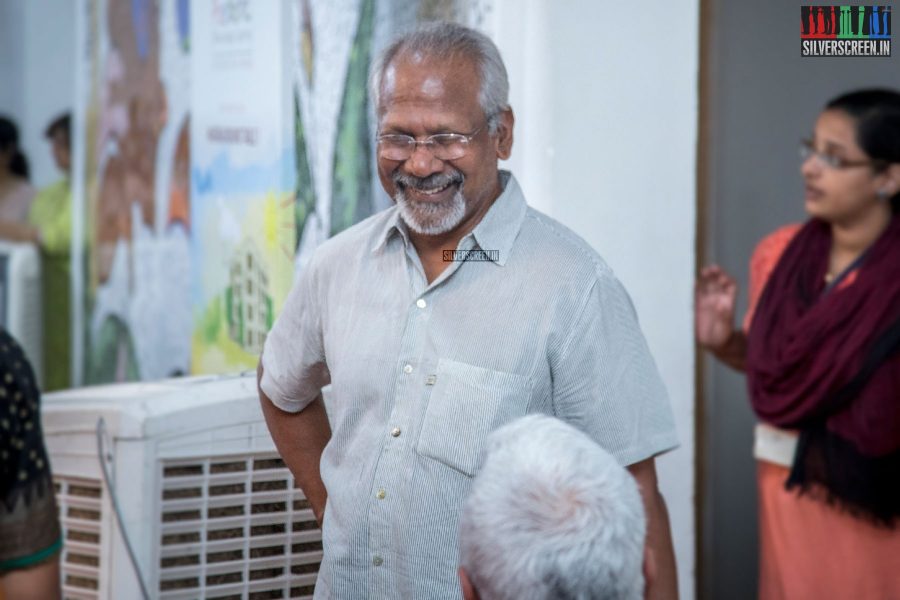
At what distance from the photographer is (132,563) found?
→ 2480 mm

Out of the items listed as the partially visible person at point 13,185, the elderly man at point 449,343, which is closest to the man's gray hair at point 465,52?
the elderly man at point 449,343

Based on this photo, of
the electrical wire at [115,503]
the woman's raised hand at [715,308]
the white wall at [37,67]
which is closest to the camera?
the electrical wire at [115,503]

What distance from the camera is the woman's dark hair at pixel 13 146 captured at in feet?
17.3

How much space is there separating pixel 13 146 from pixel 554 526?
15.3 feet

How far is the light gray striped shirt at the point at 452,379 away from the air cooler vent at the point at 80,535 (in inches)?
24.8

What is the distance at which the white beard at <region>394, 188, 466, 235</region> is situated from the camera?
6.74 ft

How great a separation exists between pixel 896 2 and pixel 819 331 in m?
0.76

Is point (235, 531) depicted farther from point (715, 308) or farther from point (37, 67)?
point (37, 67)

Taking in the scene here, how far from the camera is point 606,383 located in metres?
1.97

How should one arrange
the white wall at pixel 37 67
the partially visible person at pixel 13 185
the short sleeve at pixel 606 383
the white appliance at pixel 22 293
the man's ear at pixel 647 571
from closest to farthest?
1. the man's ear at pixel 647 571
2. the short sleeve at pixel 606 383
3. the white appliance at pixel 22 293
4. the partially visible person at pixel 13 185
5. the white wall at pixel 37 67

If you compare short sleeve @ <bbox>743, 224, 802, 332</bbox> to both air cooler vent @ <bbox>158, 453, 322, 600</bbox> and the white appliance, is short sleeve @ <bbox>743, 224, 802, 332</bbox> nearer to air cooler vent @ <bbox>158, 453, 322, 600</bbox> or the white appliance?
air cooler vent @ <bbox>158, 453, 322, 600</bbox>

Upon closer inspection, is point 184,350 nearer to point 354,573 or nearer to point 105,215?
point 105,215

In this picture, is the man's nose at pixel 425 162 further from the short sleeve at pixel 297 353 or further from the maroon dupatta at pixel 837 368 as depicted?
the maroon dupatta at pixel 837 368

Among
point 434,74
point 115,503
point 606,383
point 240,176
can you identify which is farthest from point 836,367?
point 240,176
